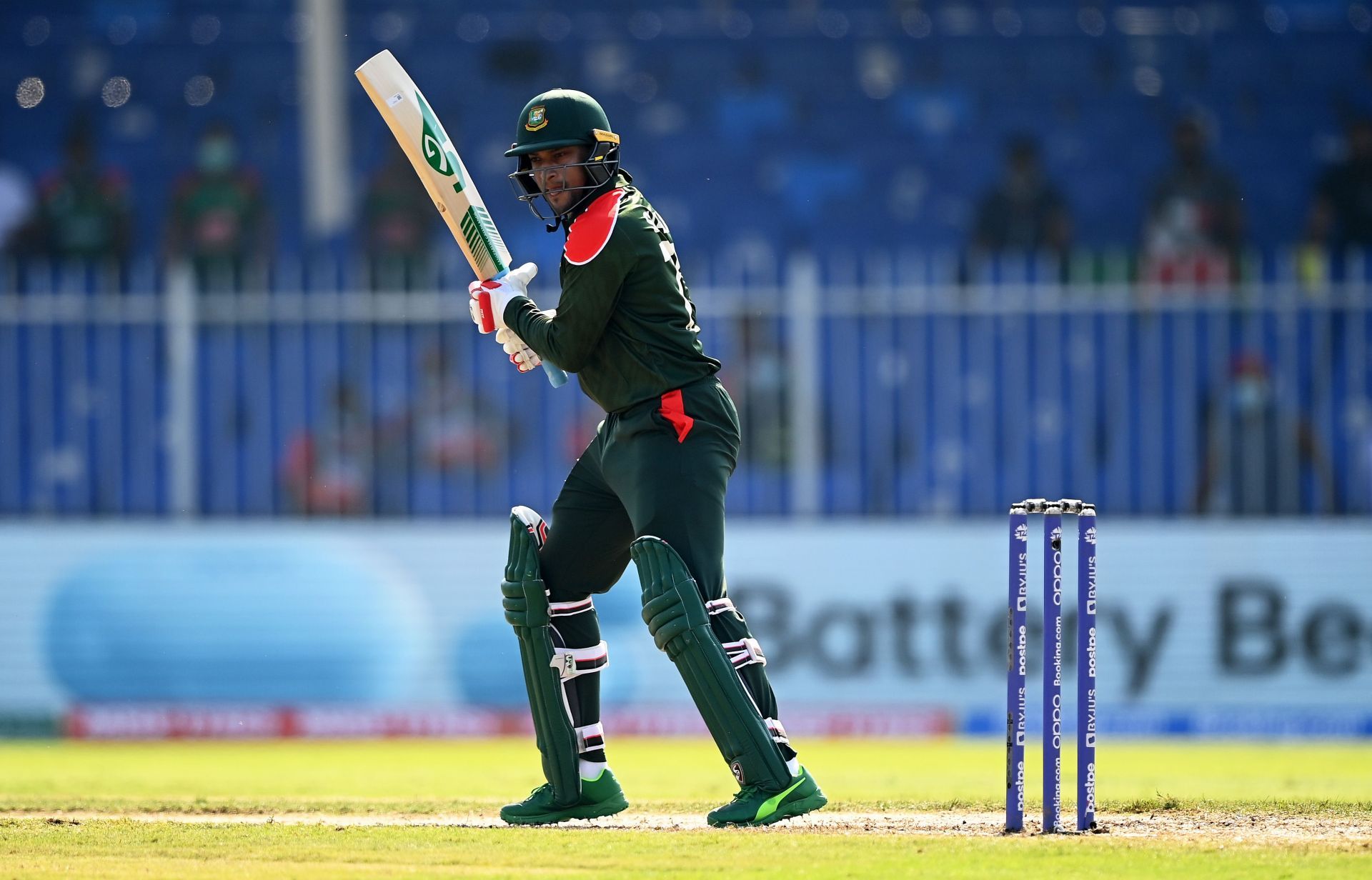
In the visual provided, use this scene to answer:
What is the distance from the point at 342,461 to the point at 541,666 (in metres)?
6.13

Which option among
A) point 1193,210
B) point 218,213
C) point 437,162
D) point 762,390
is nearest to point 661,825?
point 437,162

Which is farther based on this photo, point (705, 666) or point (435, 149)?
point (435, 149)

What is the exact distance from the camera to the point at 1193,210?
1360 cm

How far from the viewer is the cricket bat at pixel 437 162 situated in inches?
231

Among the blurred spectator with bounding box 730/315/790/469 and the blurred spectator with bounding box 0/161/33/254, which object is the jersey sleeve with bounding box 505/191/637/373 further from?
the blurred spectator with bounding box 0/161/33/254

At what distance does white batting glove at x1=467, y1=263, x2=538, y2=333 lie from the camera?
216 inches

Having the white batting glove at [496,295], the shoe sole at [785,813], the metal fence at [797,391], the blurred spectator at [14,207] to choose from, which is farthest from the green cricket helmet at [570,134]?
the blurred spectator at [14,207]

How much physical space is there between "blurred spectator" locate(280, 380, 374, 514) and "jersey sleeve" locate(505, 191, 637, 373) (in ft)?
20.4

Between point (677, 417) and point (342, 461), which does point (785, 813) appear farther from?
point (342, 461)

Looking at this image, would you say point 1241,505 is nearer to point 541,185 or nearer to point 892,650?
point 892,650

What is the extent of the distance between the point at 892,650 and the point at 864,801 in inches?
179

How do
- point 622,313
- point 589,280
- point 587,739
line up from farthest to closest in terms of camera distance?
point 587,739 → point 622,313 → point 589,280

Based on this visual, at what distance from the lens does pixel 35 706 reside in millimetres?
10977

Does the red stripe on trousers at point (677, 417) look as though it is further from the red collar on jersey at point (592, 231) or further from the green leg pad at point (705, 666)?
the red collar on jersey at point (592, 231)
